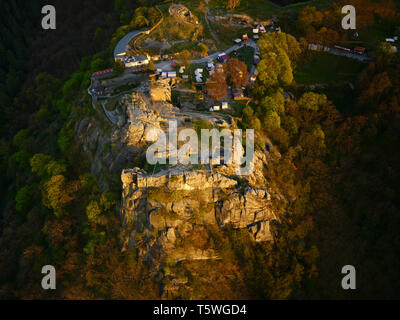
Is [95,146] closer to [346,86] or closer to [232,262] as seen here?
[232,262]

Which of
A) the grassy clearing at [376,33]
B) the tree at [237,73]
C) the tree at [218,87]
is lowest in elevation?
the tree at [218,87]

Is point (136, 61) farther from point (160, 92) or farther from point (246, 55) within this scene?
point (246, 55)

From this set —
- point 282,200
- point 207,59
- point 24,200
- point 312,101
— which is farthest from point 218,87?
point 24,200

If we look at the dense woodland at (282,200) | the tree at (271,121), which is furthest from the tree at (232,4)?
the tree at (271,121)

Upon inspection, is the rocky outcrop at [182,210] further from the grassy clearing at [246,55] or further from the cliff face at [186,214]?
the grassy clearing at [246,55]

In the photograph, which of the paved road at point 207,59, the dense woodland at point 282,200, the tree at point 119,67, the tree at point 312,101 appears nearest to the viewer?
the dense woodland at point 282,200

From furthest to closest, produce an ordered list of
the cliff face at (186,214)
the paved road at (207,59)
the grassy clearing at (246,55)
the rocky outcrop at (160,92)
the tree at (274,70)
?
1. the grassy clearing at (246,55)
2. the paved road at (207,59)
3. the tree at (274,70)
4. the rocky outcrop at (160,92)
5. the cliff face at (186,214)
